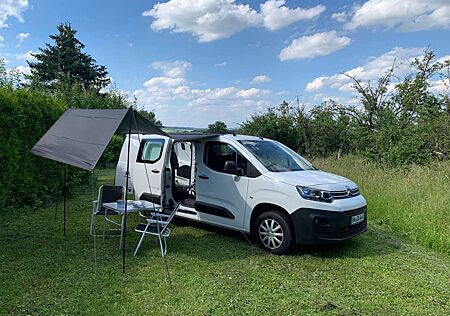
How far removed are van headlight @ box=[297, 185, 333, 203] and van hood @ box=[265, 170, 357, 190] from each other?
0.21 ft

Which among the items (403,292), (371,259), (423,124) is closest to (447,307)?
(403,292)

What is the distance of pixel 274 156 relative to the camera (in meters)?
5.93

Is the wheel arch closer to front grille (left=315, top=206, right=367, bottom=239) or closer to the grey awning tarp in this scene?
front grille (left=315, top=206, right=367, bottom=239)

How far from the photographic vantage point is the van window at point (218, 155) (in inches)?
231

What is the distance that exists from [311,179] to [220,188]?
58.0 inches

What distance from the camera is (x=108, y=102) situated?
20.7m

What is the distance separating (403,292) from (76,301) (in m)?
3.51

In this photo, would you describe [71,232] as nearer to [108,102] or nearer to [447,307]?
[447,307]

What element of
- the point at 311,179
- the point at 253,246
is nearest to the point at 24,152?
the point at 253,246

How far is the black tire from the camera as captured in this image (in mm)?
5020

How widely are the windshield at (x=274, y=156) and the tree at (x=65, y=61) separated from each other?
27556 mm

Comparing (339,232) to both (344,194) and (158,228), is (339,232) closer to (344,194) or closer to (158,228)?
(344,194)

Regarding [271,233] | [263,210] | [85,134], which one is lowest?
[271,233]

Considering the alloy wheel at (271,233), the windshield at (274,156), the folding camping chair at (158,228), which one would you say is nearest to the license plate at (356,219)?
the alloy wheel at (271,233)
